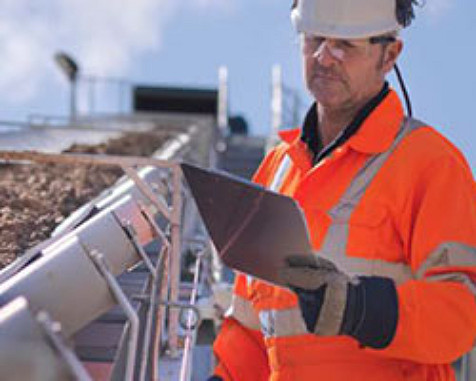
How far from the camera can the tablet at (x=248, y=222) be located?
1.92 meters

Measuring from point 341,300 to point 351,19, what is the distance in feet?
2.33

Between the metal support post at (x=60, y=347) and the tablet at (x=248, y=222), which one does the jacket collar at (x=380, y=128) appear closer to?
the tablet at (x=248, y=222)

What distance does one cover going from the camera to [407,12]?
235 centimetres

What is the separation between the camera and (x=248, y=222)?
6.50 feet

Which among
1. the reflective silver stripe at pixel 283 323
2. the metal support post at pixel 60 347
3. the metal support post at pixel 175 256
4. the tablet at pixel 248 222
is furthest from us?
the metal support post at pixel 175 256

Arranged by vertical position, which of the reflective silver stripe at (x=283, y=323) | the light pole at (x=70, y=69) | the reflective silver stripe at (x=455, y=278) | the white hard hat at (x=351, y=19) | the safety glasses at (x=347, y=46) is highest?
the white hard hat at (x=351, y=19)

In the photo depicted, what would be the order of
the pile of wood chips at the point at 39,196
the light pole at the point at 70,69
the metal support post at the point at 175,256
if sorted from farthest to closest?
the light pole at the point at 70,69 < the pile of wood chips at the point at 39,196 < the metal support post at the point at 175,256

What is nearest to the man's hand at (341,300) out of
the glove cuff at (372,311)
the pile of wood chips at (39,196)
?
the glove cuff at (372,311)

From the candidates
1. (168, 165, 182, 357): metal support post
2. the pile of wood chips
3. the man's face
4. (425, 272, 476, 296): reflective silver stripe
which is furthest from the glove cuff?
the pile of wood chips

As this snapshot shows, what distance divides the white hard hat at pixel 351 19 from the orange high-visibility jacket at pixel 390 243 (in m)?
0.17

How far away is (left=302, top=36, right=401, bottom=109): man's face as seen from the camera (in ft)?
7.41

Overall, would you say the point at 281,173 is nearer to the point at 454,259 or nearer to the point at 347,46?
the point at 347,46

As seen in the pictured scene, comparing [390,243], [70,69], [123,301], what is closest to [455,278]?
[390,243]

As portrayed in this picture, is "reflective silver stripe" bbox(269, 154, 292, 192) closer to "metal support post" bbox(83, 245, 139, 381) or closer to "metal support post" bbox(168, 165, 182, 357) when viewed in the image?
"metal support post" bbox(168, 165, 182, 357)
